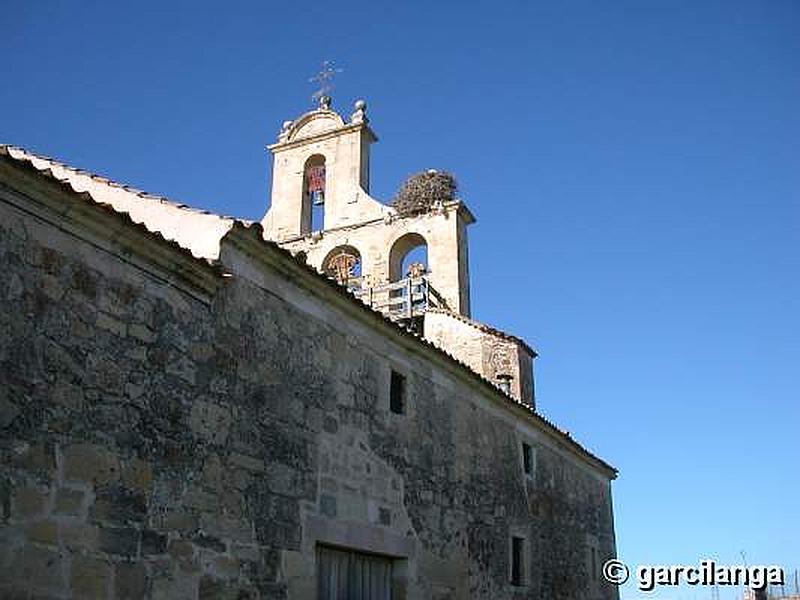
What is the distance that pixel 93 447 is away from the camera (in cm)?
517

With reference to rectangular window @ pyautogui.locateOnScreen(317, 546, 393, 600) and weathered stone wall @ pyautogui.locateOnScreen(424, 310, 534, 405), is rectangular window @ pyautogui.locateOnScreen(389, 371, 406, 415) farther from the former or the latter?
weathered stone wall @ pyautogui.locateOnScreen(424, 310, 534, 405)

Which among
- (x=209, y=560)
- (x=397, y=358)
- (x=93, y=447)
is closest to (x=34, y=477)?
(x=93, y=447)

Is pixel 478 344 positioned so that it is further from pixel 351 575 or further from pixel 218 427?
pixel 218 427

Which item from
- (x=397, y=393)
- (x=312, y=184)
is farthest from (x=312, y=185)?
(x=397, y=393)

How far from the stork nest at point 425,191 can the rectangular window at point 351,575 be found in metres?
12.4

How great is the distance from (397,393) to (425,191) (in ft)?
39.9

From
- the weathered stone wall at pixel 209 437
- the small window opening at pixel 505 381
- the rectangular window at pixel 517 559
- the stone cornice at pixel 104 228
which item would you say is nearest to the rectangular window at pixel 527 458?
the rectangular window at pixel 517 559

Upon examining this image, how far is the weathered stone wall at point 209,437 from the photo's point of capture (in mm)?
4891

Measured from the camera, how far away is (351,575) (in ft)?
25.7

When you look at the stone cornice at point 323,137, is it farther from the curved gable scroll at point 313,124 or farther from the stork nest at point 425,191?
the stork nest at point 425,191

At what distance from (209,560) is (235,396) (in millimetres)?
1285

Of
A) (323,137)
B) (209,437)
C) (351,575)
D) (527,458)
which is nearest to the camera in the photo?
(209,437)

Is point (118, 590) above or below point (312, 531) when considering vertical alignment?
below

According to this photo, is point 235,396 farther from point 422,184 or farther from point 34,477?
point 422,184
